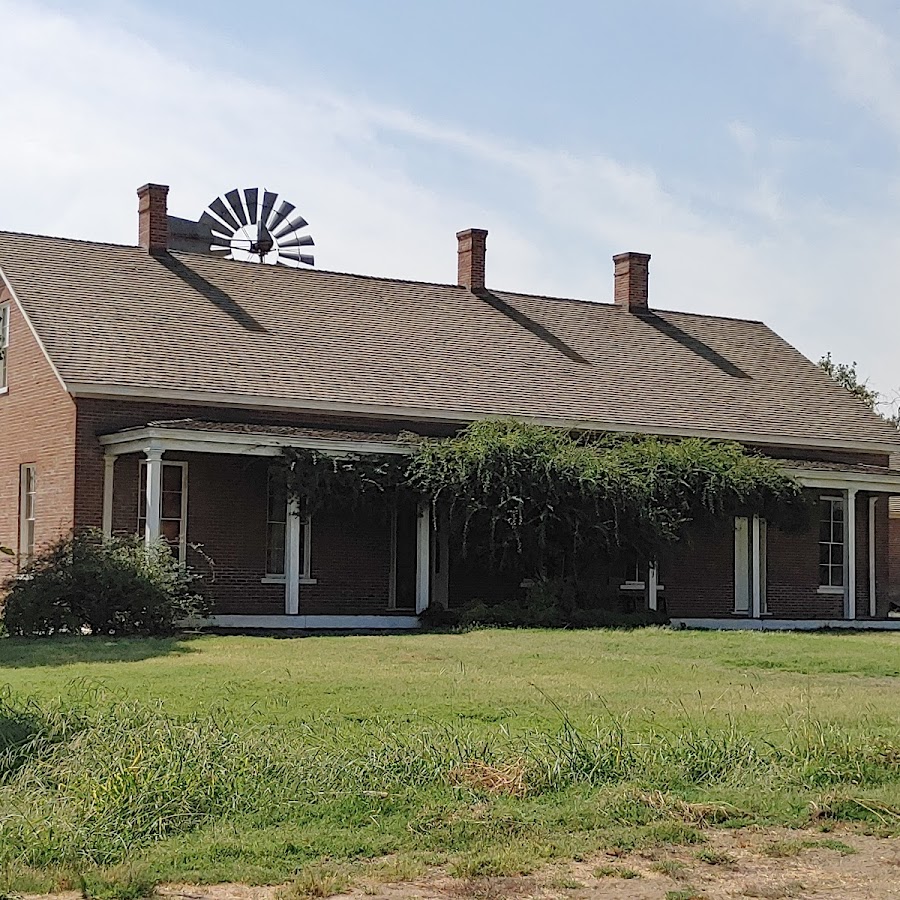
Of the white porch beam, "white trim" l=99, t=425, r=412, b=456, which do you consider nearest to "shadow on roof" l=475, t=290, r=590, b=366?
"white trim" l=99, t=425, r=412, b=456

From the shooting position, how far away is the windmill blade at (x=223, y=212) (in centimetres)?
3797

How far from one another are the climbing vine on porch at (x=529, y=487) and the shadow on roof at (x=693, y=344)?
7.82m

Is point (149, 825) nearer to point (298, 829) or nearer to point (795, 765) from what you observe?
point (298, 829)

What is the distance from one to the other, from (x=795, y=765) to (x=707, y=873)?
259 centimetres

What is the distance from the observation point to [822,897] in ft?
25.0

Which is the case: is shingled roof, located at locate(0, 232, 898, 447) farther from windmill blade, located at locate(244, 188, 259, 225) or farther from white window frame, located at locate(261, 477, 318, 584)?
windmill blade, located at locate(244, 188, 259, 225)

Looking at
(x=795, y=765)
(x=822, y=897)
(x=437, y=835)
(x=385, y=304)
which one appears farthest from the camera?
(x=385, y=304)

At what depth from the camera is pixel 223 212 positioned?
38094mm

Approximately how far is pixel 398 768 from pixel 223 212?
2980 cm

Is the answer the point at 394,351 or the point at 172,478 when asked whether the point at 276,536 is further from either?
the point at 394,351

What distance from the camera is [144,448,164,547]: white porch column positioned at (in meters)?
23.0

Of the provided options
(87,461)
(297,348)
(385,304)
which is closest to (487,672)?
(87,461)

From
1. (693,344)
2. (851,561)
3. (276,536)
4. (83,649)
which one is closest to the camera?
(83,649)

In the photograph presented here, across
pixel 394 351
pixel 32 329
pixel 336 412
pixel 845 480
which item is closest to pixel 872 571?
pixel 845 480
